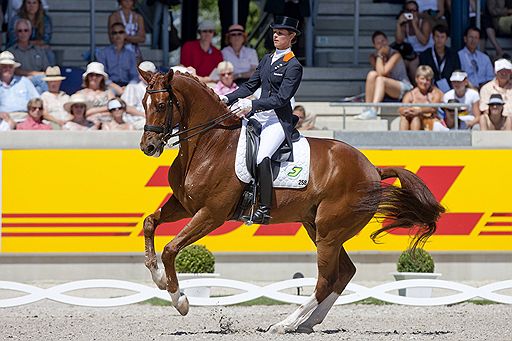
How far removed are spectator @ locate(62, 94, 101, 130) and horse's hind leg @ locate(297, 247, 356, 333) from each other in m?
4.89

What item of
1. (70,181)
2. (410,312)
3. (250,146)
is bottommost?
(410,312)

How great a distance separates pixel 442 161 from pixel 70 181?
4257 millimetres

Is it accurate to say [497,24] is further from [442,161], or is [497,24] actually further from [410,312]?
[410,312]

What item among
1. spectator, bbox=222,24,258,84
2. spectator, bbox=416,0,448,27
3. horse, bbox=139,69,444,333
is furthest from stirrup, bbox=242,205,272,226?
spectator, bbox=416,0,448,27

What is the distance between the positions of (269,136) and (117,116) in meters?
4.93

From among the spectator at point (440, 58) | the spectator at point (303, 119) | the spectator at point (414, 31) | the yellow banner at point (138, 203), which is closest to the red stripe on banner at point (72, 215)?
the yellow banner at point (138, 203)

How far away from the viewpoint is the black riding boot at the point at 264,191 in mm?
9758

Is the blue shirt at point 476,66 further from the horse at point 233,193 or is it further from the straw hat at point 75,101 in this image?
the horse at point 233,193

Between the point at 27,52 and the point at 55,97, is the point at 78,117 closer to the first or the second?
the point at 55,97

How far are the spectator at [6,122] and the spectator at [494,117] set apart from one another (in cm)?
573

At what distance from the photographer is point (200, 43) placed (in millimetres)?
16078

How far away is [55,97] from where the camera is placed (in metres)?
14.7

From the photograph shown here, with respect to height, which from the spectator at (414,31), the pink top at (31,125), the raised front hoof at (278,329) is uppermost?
the spectator at (414,31)

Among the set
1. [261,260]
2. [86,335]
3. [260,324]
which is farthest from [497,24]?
[86,335]
